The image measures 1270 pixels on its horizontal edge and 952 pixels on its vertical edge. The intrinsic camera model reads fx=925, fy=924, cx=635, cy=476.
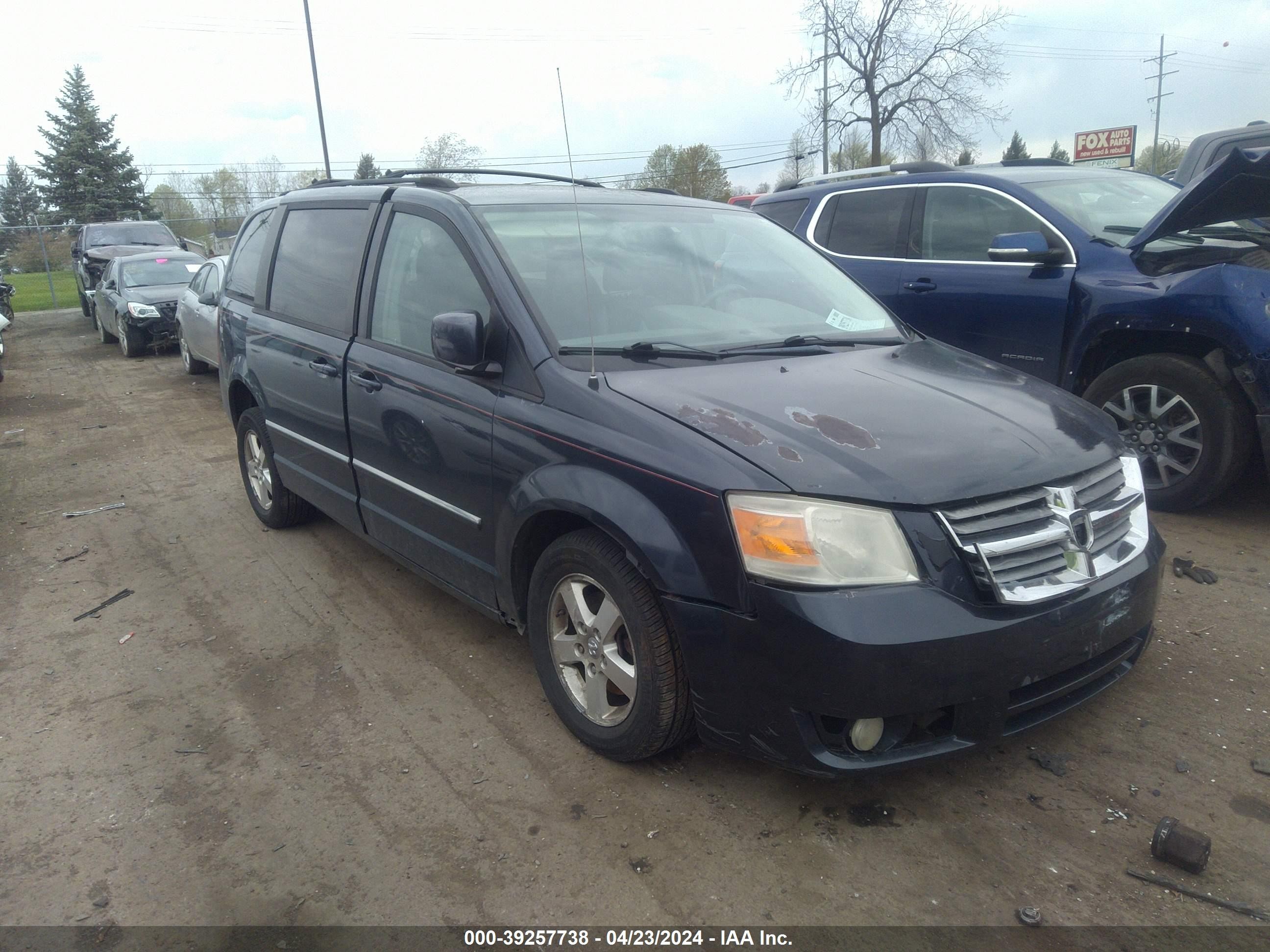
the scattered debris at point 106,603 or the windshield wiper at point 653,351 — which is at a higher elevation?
the windshield wiper at point 653,351

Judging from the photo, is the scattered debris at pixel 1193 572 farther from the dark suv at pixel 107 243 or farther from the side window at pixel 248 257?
the dark suv at pixel 107 243

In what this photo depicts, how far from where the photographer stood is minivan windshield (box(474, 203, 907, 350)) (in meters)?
3.42

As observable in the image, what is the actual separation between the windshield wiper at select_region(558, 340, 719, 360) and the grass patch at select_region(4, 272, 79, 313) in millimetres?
29144

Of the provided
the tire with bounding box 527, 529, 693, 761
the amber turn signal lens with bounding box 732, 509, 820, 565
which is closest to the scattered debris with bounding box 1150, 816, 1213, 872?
the amber turn signal lens with bounding box 732, 509, 820, 565

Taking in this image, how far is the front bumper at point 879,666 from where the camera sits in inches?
95.8

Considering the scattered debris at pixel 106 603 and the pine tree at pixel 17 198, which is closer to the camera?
the scattered debris at pixel 106 603

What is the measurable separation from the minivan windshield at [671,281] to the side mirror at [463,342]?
0.24 meters

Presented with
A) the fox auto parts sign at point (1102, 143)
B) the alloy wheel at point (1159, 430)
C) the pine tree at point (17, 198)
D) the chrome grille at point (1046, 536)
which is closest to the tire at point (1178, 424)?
the alloy wheel at point (1159, 430)

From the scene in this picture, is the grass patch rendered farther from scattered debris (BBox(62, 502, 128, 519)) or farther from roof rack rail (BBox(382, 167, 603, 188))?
roof rack rail (BBox(382, 167, 603, 188))

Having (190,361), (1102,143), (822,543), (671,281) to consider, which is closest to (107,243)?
(190,361)

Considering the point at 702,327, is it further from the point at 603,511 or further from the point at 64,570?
the point at 64,570

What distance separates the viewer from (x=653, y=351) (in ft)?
10.8

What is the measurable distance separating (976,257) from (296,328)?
4.19m

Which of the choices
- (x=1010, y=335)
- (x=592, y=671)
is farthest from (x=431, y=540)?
(x=1010, y=335)
